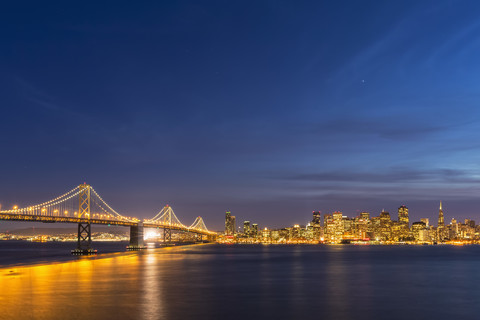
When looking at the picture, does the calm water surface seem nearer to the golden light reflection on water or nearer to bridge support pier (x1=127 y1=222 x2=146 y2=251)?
the golden light reflection on water

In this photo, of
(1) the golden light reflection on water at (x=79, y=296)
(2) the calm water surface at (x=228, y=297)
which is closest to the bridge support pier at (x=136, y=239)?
(2) the calm water surface at (x=228, y=297)

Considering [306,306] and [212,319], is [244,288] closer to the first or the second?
[306,306]

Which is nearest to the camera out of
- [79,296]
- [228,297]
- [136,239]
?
[79,296]

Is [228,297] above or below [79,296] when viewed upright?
below

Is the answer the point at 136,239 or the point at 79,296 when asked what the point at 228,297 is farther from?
the point at 136,239

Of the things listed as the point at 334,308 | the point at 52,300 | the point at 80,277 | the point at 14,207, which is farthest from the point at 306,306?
the point at 14,207

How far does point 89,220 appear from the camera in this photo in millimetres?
104938

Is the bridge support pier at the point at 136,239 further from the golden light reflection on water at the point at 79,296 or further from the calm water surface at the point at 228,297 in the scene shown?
the golden light reflection on water at the point at 79,296

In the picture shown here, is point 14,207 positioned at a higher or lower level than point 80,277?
higher

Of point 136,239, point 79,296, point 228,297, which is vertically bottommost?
point 136,239

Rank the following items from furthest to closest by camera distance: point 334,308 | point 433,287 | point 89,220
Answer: point 89,220 < point 433,287 < point 334,308

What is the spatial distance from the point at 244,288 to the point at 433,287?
19280 millimetres

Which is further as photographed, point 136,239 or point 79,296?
point 136,239

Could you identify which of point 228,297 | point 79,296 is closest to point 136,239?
point 79,296
